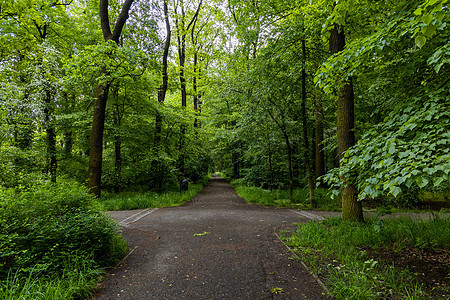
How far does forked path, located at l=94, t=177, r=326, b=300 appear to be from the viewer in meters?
2.71

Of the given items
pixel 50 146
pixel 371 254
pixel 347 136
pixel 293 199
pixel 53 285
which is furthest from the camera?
pixel 50 146

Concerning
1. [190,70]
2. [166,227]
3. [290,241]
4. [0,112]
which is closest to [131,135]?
[0,112]

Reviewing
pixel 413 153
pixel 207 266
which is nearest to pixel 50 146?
pixel 207 266

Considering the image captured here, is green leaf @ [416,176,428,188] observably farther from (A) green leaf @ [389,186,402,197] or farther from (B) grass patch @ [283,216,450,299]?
(B) grass patch @ [283,216,450,299]

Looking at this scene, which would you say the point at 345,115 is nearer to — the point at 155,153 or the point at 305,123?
the point at 305,123

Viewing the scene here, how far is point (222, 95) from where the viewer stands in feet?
39.9

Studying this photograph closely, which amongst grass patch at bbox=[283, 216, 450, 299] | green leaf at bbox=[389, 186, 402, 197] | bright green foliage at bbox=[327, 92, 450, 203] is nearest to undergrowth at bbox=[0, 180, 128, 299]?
grass patch at bbox=[283, 216, 450, 299]

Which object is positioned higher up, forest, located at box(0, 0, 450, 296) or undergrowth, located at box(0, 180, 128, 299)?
forest, located at box(0, 0, 450, 296)

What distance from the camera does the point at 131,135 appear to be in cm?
1025

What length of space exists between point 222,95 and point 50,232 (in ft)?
34.7

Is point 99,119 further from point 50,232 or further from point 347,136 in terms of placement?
point 347,136

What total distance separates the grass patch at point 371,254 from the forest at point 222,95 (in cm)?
89

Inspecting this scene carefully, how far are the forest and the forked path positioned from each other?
68cm

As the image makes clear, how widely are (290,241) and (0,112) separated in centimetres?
760
